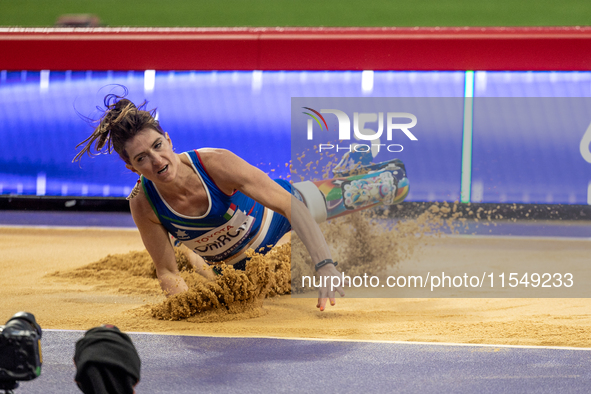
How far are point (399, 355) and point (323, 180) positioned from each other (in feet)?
5.19

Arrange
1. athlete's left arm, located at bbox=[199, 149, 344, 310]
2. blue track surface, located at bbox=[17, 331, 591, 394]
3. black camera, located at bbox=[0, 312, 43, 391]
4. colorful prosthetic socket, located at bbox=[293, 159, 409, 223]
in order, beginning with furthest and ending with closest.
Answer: colorful prosthetic socket, located at bbox=[293, 159, 409, 223] < athlete's left arm, located at bbox=[199, 149, 344, 310] < blue track surface, located at bbox=[17, 331, 591, 394] < black camera, located at bbox=[0, 312, 43, 391]

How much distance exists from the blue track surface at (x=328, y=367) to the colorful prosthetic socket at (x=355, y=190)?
1.21 m

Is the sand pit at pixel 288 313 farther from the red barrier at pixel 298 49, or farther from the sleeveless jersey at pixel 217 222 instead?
the red barrier at pixel 298 49

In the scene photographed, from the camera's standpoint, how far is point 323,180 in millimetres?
3354

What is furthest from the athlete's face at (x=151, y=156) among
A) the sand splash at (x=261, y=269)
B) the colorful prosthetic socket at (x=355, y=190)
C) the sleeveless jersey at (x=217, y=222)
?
the colorful prosthetic socket at (x=355, y=190)

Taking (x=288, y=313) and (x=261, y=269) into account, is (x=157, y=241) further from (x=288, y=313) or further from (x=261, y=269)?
(x=288, y=313)

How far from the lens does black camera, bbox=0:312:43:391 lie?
1120mm

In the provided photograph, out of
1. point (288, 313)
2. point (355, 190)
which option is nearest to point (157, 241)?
point (288, 313)

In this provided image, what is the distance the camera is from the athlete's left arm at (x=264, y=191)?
2.17 m

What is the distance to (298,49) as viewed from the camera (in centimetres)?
542

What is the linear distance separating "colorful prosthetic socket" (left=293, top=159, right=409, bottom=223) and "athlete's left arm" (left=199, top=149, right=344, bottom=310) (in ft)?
2.45

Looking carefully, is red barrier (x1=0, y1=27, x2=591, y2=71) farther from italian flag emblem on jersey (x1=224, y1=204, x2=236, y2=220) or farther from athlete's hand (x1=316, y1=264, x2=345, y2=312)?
athlete's hand (x1=316, y1=264, x2=345, y2=312)

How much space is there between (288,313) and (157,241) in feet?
2.21

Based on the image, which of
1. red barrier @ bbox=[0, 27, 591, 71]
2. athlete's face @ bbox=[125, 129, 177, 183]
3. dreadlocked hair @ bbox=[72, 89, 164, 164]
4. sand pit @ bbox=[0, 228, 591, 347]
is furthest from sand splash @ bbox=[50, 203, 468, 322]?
red barrier @ bbox=[0, 27, 591, 71]
